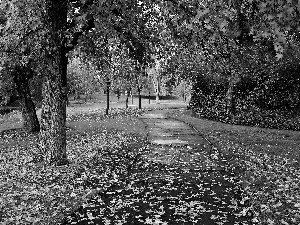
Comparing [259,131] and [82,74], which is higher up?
[82,74]

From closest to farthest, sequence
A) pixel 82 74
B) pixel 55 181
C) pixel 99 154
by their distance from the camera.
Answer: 1. pixel 55 181
2. pixel 99 154
3. pixel 82 74

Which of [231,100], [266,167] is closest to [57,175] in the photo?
[266,167]

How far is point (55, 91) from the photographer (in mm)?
15180

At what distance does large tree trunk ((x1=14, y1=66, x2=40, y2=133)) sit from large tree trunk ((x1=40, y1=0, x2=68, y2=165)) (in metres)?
13.0

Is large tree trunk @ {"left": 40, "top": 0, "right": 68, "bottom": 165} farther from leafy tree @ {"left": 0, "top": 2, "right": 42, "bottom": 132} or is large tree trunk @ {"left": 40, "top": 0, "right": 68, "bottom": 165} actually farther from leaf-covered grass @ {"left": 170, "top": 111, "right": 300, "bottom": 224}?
leaf-covered grass @ {"left": 170, "top": 111, "right": 300, "bottom": 224}

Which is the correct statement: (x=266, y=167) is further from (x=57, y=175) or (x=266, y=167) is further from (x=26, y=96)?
(x=26, y=96)

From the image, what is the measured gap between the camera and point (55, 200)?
1047cm

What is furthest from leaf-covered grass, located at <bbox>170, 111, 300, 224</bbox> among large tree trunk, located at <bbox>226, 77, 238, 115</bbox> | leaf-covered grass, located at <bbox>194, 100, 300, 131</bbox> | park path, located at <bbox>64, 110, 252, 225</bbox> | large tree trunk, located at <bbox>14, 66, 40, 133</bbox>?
large tree trunk, located at <bbox>14, 66, 40, 133</bbox>

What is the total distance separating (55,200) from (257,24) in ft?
23.6

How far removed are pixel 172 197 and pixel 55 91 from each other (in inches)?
283

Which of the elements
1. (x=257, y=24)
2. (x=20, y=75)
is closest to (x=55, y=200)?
(x=257, y=24)

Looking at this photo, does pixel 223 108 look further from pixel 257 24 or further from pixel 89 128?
pixel 257 24

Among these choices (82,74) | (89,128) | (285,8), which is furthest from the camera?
(82,74)

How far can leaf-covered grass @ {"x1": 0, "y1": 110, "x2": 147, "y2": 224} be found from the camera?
962cm
